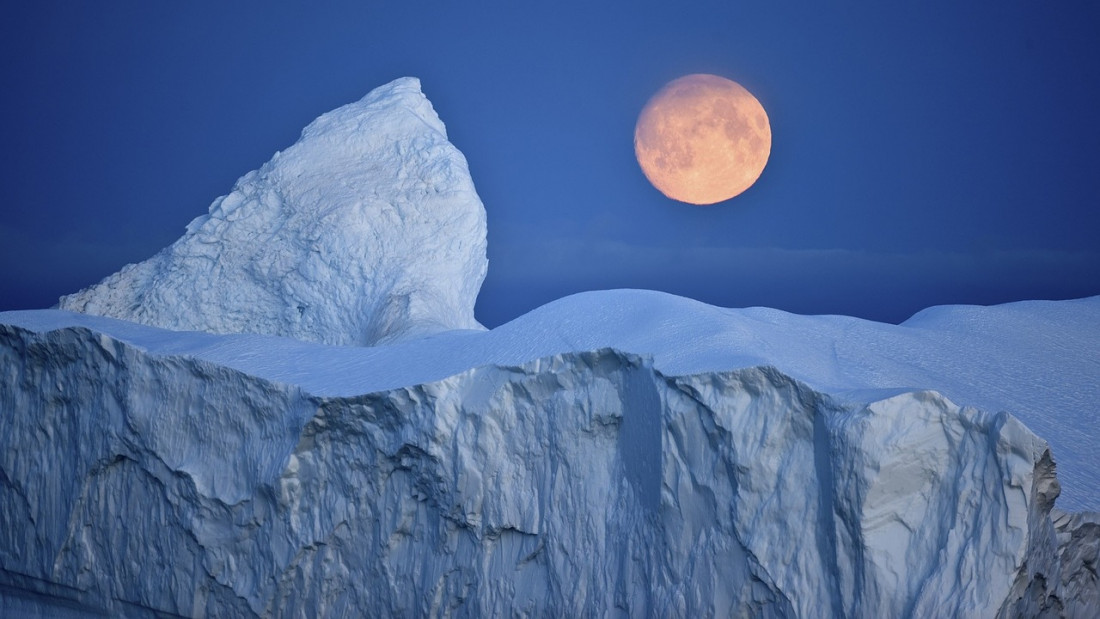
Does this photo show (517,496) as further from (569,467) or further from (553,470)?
(569,467)

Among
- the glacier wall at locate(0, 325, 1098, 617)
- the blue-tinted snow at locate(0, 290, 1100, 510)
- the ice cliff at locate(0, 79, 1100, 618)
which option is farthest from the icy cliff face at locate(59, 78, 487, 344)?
the glacier wall at locate(0, 325, 1098, 617)

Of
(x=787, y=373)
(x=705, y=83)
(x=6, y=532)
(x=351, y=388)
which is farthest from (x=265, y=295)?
→ (x=787, y=373)

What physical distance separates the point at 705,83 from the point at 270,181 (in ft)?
23.9

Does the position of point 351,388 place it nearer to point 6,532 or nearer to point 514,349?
point 514,349

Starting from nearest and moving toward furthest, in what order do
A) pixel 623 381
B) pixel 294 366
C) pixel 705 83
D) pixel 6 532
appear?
pixel 623 381
pixel 294 366
pixel 6 532
pixel 705 83

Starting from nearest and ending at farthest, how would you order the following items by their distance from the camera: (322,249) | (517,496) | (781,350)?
(781,350) < (517,496) < (322,249)

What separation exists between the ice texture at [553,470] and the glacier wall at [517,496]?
2cm

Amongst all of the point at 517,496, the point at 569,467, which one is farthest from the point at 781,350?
the point at 517,496

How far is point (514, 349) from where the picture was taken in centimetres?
827

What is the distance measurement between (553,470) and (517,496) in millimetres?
395

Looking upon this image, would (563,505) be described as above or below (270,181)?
below

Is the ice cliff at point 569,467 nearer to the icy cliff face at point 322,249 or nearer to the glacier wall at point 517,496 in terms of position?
the glacier wall at point 517,496

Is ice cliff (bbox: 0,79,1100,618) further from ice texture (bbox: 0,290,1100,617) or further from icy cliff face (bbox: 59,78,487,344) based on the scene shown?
icy cliff face (bbox: 59,78,487,344)

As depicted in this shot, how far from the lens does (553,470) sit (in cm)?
773
